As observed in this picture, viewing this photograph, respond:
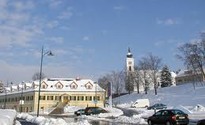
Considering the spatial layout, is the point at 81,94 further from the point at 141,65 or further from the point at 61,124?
the point at 61,124

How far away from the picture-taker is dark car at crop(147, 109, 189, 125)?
106ft

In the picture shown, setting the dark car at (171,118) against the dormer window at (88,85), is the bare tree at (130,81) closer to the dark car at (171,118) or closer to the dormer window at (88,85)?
the dormer window at (88,85)

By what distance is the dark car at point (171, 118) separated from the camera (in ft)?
106

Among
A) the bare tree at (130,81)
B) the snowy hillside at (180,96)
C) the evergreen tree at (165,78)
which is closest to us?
the snowy hillside at (180,96)

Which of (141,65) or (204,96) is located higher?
(141,65)

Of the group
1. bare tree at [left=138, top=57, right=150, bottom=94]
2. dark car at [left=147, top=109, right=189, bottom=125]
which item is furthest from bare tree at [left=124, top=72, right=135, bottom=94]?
dark car at [left=147, top=109, right=189, bottom=125]

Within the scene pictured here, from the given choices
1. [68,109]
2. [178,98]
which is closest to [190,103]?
[178,98]

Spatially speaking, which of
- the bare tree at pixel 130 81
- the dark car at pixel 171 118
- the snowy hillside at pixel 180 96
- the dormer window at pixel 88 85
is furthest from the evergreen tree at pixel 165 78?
the dark car at pixel 171 118

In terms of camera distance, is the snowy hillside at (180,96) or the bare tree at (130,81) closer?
the snowy hillside at (180,96)

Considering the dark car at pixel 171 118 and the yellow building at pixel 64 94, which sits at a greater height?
the yellow building at pixel 64 94

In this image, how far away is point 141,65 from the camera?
126 meters

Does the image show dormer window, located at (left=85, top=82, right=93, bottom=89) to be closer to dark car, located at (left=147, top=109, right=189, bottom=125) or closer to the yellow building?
the yellow building

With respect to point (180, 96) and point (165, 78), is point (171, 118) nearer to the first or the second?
point (180, 96)

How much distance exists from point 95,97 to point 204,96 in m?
33.6
